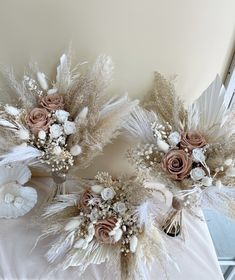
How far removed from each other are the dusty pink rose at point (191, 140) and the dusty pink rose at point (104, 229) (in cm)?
34

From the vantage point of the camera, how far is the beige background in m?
1.08

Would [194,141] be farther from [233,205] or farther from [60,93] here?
[60,93]

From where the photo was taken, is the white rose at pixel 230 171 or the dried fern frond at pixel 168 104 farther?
the dried fern frond at pixel 168 104

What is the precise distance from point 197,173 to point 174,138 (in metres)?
0.14

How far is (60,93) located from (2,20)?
0.31m

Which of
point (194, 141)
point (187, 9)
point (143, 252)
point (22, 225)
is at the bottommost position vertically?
point (22, 225)

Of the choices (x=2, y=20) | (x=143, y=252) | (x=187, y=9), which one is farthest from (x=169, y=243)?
(x=2, y=20)

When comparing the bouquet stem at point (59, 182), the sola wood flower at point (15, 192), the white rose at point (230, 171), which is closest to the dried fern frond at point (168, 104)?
the white rose at point (230, 171)

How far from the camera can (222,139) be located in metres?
1.08

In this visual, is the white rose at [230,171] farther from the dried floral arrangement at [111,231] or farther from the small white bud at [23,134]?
the small white bud at [23,134]

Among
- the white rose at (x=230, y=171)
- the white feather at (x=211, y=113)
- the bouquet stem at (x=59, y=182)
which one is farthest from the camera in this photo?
the bouquet stem at (x=59, y=182)

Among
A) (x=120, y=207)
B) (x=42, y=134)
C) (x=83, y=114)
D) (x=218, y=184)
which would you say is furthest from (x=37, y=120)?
(x=218, y=184)

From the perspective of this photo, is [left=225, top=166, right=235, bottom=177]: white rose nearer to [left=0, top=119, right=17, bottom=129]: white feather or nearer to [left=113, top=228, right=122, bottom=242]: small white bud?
[left=113, top=228, right=122, bottom=242]: small white bud

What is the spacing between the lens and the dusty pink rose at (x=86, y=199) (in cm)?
110
